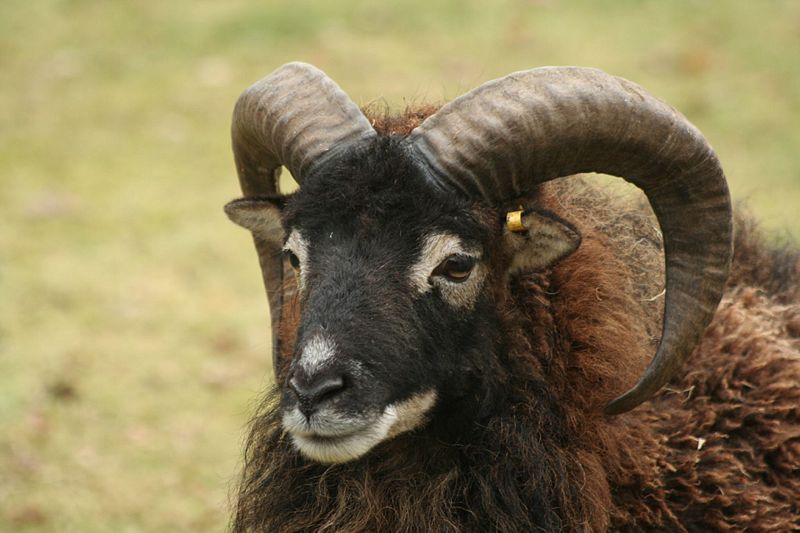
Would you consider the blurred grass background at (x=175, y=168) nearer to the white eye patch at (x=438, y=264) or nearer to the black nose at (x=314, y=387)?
the white eye patch at (x=438, y=264)

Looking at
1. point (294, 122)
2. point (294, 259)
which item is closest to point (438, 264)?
point (294, 259)

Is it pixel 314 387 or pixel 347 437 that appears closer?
pixel 314 387

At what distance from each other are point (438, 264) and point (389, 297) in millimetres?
282

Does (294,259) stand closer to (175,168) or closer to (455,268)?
(455,268)

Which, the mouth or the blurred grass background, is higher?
the blurred grass background

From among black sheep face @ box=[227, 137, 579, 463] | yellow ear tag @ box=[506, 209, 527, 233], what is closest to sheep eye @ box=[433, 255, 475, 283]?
black sheep face @ box=[227, 137, 579, 463]

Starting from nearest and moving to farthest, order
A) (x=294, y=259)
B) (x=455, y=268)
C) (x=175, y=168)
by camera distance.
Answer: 1. (x=455, y=268)
2. (x=294, y=259)
3. (x=175, y=168)

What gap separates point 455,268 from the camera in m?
4.55

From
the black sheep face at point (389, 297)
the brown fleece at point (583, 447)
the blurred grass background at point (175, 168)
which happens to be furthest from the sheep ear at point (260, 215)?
the blurred grass background at point (175, 168)

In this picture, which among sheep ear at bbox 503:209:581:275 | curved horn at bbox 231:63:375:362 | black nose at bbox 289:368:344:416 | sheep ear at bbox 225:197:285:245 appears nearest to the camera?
black nose at bbox 289:368:344:416

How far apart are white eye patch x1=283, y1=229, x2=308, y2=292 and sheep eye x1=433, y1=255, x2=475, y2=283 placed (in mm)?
656

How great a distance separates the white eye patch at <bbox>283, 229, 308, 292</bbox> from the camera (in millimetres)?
4736

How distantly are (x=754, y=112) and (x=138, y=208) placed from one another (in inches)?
393

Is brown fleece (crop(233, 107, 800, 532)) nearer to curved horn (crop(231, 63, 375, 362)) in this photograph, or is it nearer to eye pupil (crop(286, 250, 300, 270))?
curved horn (crop(231, 63, 375, 362))
